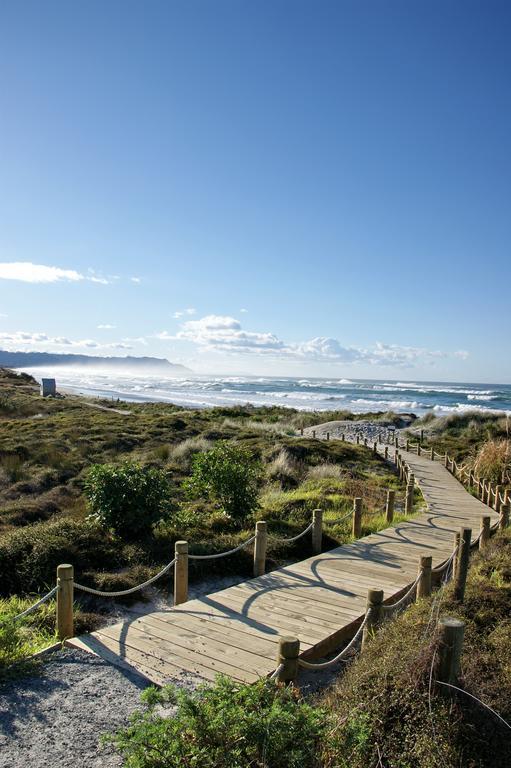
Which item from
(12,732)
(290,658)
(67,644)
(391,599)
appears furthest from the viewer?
(391,599)

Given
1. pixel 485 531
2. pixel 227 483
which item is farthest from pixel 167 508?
pixel 485 531

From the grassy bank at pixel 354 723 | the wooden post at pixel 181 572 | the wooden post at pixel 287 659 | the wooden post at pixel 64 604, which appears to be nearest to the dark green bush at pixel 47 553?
the wooden post at pixel 181 572

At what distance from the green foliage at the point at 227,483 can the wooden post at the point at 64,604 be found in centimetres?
543

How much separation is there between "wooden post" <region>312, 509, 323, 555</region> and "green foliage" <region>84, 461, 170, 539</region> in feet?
8.54

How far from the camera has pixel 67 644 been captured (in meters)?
5.48

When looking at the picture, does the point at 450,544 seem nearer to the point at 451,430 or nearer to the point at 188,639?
the point at 188,639

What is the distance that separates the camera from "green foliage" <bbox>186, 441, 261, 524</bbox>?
1102cm

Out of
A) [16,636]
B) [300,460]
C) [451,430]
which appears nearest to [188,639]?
[16,636]

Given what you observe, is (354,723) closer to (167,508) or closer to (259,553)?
(259,553)

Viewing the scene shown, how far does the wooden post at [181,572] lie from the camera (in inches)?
270

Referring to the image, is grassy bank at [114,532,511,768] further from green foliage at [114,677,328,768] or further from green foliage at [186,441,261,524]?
green foliage at [186,441,261,524]

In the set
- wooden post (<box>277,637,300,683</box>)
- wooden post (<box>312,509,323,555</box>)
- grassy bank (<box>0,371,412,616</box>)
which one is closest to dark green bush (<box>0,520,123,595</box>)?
grassy bank (<box>0,371,412,616</box>)

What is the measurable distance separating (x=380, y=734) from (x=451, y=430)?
3545 centimetres

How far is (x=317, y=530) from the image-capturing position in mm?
9875
